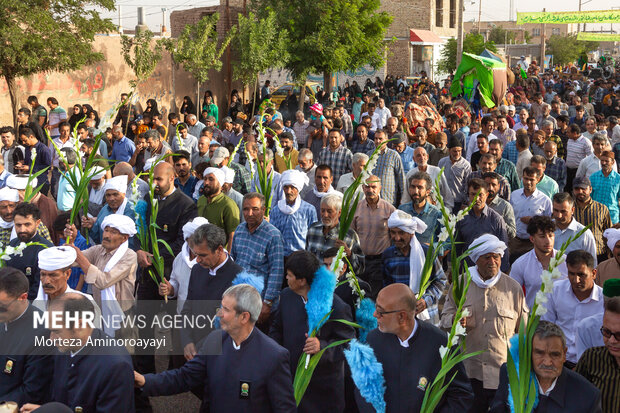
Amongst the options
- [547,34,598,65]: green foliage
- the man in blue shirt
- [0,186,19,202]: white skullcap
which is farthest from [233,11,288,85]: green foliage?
[547,34,598,65]: green foliage

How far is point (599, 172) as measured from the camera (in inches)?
329

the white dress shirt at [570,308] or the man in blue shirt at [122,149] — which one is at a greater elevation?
the man in blue shirt at [122,149]

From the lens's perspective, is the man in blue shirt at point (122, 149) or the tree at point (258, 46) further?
the tree at point (258, 46)

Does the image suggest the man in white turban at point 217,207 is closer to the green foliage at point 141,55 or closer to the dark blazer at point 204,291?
the dark blazer at point 204,291

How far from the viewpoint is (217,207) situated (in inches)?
270

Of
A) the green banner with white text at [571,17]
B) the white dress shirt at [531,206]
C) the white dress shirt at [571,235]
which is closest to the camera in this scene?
the white dress shirt at [571,235]

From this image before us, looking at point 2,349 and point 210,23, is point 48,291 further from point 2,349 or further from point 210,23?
point 210,23

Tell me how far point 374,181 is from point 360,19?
737 inches

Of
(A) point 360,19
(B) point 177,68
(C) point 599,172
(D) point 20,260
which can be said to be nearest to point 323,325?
(D) point 20,260

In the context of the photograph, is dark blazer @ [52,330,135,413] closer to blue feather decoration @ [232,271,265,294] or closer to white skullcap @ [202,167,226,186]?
blue feather decoration @ [232,271,265,294]

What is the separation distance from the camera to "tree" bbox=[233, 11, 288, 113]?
67.2 feet

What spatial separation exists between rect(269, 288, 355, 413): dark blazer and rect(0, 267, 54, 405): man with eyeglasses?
143cm

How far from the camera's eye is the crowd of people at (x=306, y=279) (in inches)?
153

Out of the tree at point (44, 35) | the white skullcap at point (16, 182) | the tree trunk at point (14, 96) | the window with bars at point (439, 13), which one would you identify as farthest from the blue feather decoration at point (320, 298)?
the window with bars at point (439, 13)
